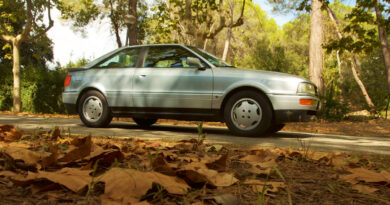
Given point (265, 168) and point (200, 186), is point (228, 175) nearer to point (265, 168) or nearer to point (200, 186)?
point (200, 186)

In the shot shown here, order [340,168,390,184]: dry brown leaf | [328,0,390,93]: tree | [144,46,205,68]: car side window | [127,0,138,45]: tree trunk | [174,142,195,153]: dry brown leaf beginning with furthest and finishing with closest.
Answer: [127,0,138,45]: tree trunk → [328,0,390,93]: tree → [144,46,205,68]: car side window → [174,142,195,153]: dry brown leaf → [340,168,390,184]: dry brown leaf

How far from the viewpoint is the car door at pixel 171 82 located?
20.4ft

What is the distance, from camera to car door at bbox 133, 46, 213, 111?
6223 millimetres

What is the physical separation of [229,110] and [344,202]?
4355mm

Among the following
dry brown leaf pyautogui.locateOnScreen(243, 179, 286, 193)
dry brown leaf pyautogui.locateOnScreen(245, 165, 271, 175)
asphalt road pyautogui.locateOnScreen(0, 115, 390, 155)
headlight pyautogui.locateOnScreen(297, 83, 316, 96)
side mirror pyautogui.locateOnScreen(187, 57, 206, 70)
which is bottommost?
asphalt road pyautogui.locateOnScreen(0, 115, 390, 155)

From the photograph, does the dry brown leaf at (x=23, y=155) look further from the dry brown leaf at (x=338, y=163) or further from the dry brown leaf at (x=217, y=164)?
the dry brown leaf at (x=338, y=163)

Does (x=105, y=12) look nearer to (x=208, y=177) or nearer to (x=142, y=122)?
(x=142, y=122)

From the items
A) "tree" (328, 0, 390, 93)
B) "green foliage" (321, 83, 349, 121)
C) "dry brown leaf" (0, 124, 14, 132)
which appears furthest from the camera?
"tree" (328, 0, 390, 93)

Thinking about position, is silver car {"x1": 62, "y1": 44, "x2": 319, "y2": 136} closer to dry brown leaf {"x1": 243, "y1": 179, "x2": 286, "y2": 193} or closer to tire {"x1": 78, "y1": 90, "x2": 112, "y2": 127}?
tire {"x1": 78, "y1": 90, "x2": 112, "y2": 127}

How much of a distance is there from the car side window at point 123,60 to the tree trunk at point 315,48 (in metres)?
9.31

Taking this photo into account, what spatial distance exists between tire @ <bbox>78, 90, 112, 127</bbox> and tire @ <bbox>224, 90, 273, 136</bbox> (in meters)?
2.41

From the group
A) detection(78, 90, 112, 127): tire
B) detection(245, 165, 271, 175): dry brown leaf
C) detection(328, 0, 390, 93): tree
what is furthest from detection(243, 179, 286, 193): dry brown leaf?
detection(328, 0, 390, 93): tree

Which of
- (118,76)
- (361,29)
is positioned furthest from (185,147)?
(361,29)

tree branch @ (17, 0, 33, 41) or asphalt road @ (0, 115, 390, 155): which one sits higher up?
tree branch @ (17, 0, 33, 41)
